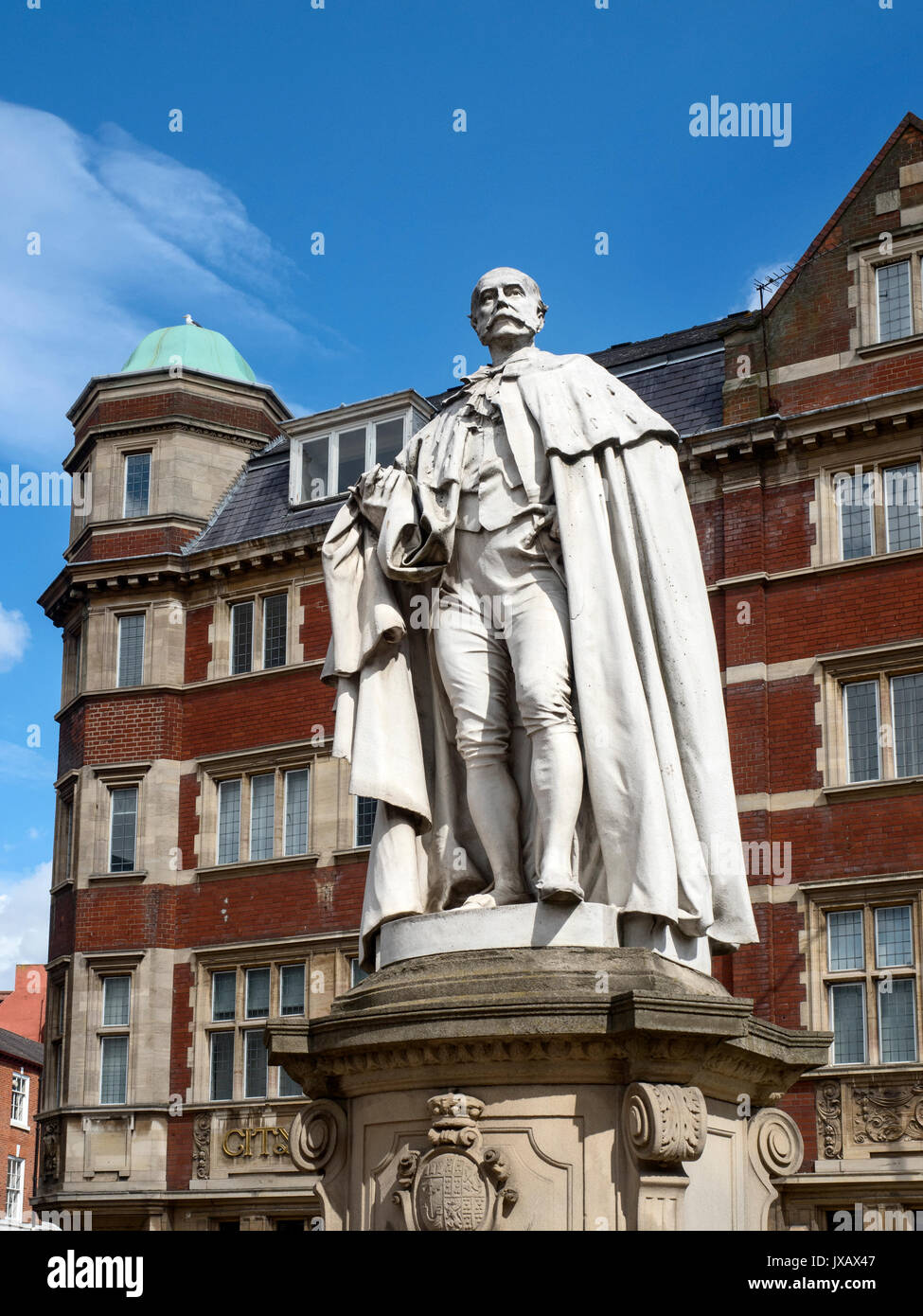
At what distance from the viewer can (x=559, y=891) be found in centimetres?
646

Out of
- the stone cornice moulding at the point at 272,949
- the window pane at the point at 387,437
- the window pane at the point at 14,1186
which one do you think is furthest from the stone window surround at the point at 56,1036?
the window pane at the point at 14,1186

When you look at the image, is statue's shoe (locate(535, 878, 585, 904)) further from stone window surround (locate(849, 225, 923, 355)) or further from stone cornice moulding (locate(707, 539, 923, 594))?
stone window surround (locate(849, 225, 923, 355))

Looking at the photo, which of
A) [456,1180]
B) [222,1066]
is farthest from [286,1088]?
[456,1180]

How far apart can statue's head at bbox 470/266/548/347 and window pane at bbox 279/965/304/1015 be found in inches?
924

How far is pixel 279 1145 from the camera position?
28.8m

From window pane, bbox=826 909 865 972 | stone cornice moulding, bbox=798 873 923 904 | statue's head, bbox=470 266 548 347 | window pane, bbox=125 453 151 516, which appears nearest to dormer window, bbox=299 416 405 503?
window pane, bbox=125 453 151 516

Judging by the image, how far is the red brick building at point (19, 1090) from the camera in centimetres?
5806

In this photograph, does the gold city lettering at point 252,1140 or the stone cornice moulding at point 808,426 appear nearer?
the stone cornice moulding at point 808,426

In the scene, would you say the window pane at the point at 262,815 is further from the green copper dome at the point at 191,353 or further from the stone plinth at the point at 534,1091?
the stone plinth at the point at 534,1091

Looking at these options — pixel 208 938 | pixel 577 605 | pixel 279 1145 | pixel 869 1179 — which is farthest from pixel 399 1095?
pixel 208 938

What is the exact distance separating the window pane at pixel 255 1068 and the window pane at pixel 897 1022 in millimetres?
10685

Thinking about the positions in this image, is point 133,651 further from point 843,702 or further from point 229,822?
point 843,702

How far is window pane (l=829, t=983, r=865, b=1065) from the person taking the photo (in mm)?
24359
